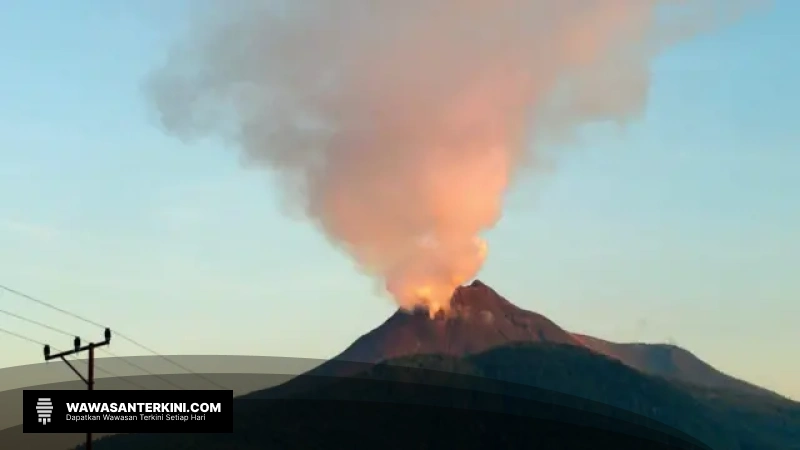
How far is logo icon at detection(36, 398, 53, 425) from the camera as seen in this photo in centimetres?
7162

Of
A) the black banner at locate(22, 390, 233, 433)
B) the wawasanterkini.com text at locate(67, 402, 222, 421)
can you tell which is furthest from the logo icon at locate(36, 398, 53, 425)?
the wawasanterkini.com text at locate(67, 402, 222, 421)

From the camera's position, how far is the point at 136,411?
72.8 meters

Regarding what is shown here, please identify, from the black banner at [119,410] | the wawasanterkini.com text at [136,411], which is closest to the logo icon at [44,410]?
the black banner at [119,410]

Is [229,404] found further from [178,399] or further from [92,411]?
[92,411]

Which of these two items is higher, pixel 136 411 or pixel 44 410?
pixel 44 410

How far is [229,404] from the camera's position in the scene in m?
76.1

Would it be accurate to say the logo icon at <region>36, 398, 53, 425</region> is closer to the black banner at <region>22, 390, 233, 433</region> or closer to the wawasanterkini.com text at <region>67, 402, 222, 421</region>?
the black banner at <region>22, 390, 233, 433</region>

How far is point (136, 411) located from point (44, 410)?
5.97 metres

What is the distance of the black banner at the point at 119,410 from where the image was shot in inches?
2835

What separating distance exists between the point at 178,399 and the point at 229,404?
13.4 feet

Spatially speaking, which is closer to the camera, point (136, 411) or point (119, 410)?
point (136, 411)

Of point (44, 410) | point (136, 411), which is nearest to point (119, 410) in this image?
point (136, 411)

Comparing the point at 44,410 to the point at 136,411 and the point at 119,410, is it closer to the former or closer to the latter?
the point at 119,410

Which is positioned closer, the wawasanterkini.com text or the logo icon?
the logo icon
